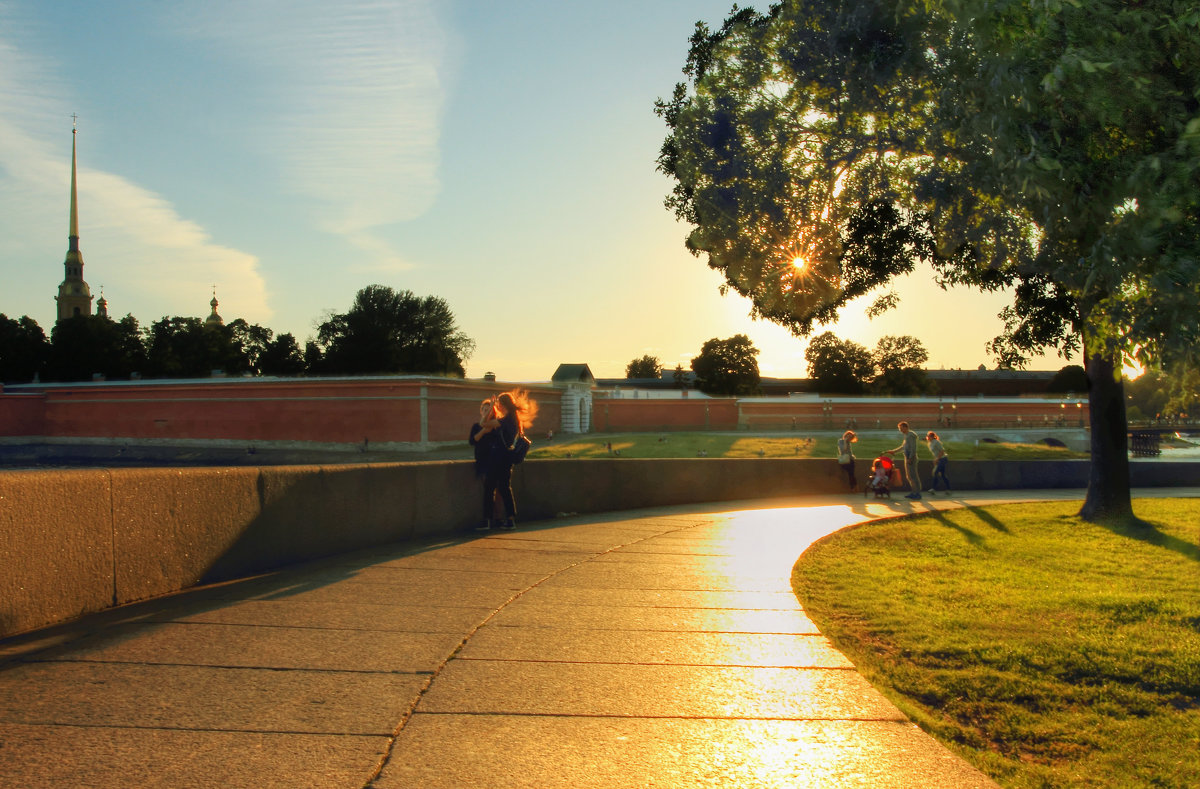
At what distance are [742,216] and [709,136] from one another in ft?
5.77

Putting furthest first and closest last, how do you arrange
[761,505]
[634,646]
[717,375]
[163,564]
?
[717,375]
[761,505]
[163,564]
[634,646]

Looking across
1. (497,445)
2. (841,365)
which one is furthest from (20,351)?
(497,445)

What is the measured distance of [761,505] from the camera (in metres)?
16.6

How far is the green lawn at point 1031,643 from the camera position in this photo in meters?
4.27

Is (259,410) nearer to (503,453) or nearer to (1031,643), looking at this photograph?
(503,453)

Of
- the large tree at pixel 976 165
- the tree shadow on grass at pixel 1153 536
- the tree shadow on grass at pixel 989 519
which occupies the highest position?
the large tree at pixel 976 165

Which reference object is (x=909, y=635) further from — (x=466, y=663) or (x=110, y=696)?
(x=110, y=696)

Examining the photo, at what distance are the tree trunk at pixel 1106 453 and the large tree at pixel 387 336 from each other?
261ft

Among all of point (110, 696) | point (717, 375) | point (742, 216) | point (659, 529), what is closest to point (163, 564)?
point (110, 696)

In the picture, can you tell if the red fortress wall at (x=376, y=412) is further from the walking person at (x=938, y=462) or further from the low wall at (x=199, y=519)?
the low wall at (x=199, y=519)

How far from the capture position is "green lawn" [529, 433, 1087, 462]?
4047 cm

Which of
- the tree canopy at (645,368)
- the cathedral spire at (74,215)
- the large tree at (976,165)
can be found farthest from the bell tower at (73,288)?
the large tree at (976,165)

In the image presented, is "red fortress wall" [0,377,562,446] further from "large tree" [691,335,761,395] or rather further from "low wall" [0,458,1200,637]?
"large tree" [691,335,761,395]

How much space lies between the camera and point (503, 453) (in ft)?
35.6
